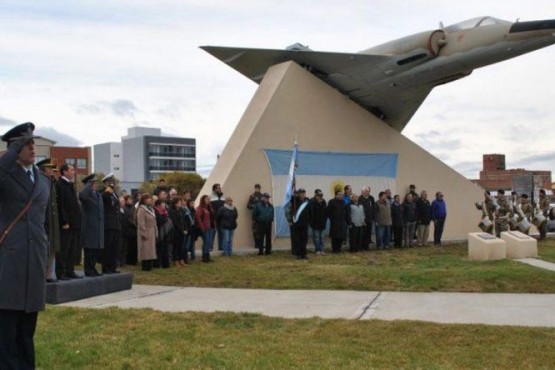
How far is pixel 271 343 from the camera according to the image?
6.37 metres

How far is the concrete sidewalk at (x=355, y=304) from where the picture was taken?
309 inches

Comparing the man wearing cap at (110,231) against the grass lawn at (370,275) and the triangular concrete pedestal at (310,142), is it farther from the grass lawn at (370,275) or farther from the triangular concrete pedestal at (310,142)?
the triangular concrete pedestal at (310,142)

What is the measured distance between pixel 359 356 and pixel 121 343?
239 centimetres

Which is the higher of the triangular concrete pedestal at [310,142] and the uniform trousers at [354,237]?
the triangular concrete pedestal at [310,142]

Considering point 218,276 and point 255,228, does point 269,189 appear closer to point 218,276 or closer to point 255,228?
point 255,228

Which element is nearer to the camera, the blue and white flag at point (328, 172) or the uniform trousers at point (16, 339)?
the uniform trousers at point (16, 339)

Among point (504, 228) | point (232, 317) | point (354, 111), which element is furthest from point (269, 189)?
point (232, 317)

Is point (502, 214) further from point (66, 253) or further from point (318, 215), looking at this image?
point (66, 253)

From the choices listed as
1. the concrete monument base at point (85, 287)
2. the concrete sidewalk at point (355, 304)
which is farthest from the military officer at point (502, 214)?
the concrete monument base at point (85, 287)

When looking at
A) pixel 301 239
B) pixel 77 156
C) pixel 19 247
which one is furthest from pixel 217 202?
pixel 77 156

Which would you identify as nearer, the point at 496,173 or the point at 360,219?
the point at 360,219

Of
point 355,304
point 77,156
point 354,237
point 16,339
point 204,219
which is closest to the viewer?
point 16,339

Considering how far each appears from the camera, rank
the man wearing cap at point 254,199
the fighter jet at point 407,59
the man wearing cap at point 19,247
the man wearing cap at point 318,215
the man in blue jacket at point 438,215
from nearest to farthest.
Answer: the man wearing cap at point 19,247 → the man wearing cap at point 318,215 → the fighter jet at point 407,59 → the man wearing cap at point 254,199 → the man in blue jacket at point 438,215

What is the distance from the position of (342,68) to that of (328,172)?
3.34m
